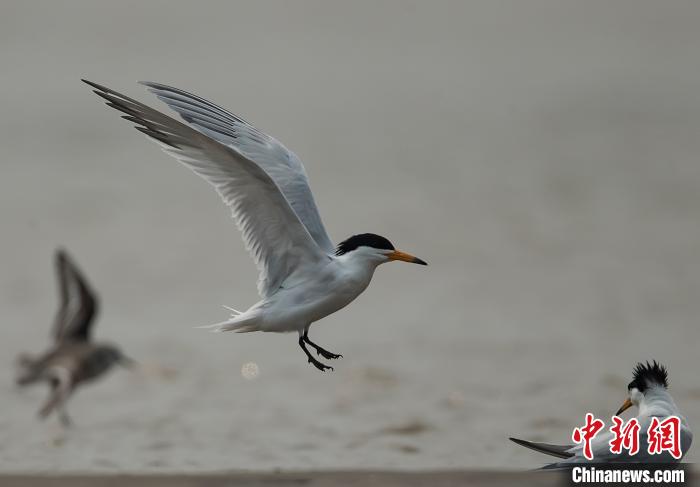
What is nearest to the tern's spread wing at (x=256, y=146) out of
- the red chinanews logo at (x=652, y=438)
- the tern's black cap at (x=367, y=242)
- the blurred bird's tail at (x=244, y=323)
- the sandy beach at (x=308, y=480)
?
the tern's black cap at (x=367, y=242)

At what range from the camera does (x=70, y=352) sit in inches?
453

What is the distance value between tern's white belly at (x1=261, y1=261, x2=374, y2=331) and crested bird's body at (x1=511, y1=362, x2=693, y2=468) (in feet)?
5.16

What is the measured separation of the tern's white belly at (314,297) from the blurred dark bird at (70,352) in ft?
12.9

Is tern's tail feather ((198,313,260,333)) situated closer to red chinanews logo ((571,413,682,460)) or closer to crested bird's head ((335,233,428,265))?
crested bird's head ((335,233,428,265))

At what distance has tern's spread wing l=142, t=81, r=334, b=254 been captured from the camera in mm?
7945

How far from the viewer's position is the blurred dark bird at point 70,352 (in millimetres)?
11195

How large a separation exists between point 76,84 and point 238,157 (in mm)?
15442

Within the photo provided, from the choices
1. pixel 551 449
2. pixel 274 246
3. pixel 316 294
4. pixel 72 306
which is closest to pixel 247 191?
pixel 274 246

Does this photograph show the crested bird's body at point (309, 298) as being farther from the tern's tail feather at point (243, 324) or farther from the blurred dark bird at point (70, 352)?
the blurred dark bird at point (70, 352)

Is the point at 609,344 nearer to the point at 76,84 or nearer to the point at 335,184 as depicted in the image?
the point at 335,184

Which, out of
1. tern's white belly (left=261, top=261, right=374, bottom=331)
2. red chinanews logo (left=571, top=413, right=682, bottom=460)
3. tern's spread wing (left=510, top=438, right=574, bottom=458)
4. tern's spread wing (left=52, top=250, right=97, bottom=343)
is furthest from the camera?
tern's spread wing (left=52, top=250, right=97, bottom=343)

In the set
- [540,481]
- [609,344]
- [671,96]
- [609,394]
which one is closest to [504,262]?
[609,344]

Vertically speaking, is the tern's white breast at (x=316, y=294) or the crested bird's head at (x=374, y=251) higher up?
the crested bird's head at (x=374, y=251)

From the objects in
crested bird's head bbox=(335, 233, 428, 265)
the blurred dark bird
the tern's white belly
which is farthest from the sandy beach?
the blurred dark bird
